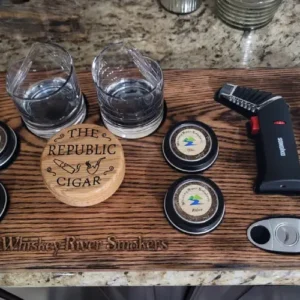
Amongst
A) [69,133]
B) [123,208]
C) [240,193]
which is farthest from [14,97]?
[240,193]

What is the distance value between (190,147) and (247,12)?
0.27m

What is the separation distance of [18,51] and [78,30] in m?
0.11

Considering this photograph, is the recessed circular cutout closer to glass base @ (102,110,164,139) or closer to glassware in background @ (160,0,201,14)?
glass base @ (102,110,164,139)

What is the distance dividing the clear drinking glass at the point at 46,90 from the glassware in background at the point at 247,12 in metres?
0.27

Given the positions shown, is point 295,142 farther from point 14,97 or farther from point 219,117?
point 14,97

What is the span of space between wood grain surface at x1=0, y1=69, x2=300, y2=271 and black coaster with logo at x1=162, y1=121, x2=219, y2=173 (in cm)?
2

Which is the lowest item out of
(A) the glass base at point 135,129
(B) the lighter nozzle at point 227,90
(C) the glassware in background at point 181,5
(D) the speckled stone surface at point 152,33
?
(A) the glass base at point 135,129

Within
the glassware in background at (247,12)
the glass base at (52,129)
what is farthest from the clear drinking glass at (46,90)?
the glassware in background at (247,12)

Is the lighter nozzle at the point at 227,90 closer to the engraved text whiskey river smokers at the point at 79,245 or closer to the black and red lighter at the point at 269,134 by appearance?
the black and red lighter at the point at 269,134

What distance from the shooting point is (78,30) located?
836 millimetres

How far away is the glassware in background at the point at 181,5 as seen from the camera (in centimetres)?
83

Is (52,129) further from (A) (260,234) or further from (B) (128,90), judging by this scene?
(A) (260,234)

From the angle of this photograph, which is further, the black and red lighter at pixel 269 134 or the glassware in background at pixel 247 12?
the glassware in background at pixel 247 12

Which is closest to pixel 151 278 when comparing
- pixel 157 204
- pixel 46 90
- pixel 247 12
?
pixel 157 204
